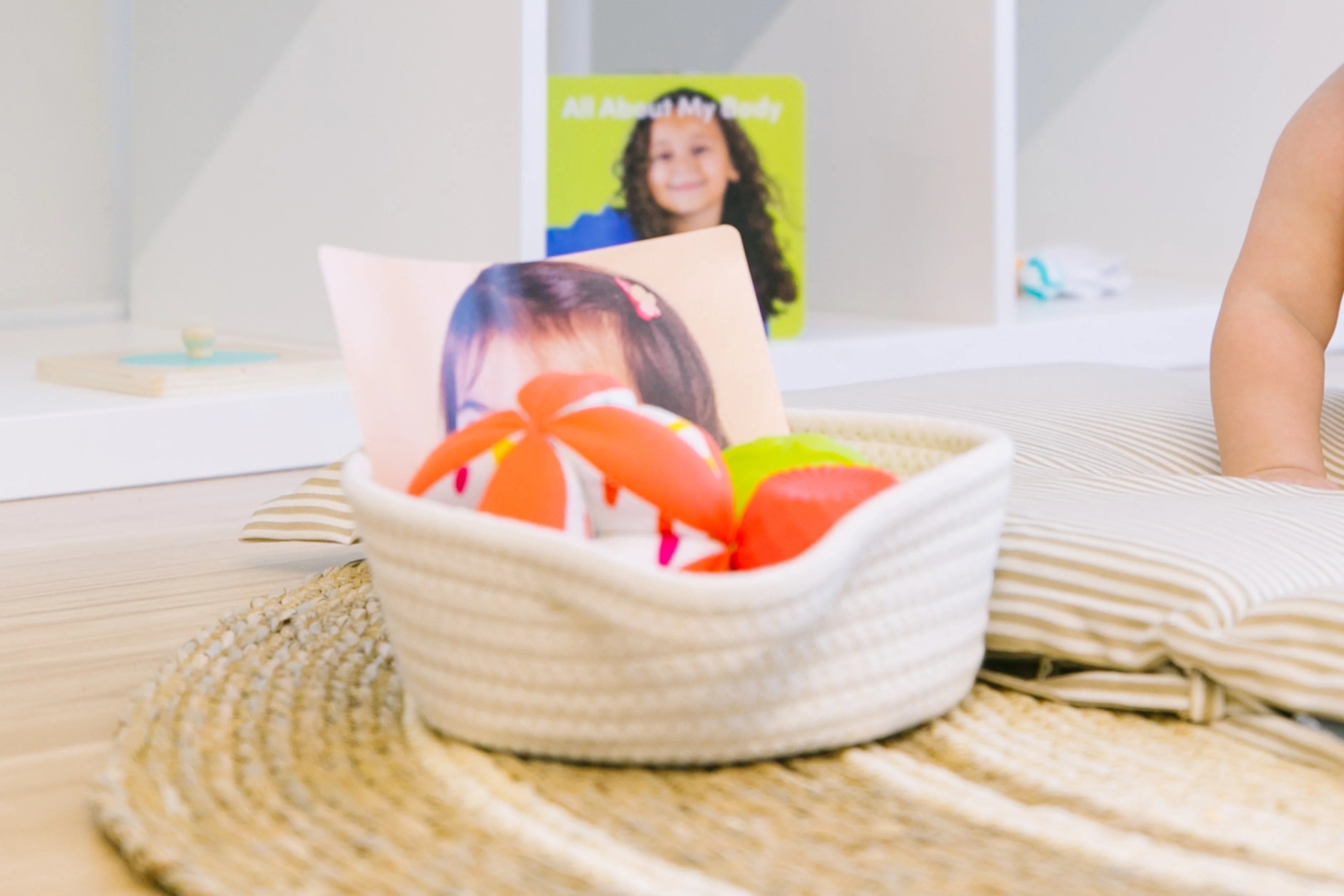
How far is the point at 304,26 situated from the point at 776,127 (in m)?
0.48

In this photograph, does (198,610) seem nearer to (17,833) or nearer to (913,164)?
(17,833)

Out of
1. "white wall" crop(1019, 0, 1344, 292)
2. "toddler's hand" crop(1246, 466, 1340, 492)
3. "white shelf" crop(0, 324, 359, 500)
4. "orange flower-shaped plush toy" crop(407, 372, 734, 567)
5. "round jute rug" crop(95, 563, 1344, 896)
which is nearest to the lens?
"round jute rug" crop(95, 563, 1344, 896)

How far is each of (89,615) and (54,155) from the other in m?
1.08

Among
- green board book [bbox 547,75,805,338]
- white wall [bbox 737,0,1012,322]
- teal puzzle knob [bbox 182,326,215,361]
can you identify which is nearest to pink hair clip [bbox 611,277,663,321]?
teal puzzle knob [bbox 182,326,215,361]

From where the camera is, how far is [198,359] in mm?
1277

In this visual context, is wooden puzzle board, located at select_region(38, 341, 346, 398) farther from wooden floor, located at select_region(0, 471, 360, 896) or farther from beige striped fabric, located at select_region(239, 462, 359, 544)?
beige striped fabric, located at select_region(239, 462, 359, 544)

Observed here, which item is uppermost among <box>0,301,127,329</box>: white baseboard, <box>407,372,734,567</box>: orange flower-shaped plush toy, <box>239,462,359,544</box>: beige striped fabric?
<box>0,301,127,329</box>: white baseboard

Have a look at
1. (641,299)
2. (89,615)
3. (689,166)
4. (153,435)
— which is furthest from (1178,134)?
(89,615)

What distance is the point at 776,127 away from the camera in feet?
5.19

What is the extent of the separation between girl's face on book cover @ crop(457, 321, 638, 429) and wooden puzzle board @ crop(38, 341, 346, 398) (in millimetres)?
560

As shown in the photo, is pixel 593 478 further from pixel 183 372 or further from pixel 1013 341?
pixel 1013 341

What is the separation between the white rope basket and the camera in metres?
0.47

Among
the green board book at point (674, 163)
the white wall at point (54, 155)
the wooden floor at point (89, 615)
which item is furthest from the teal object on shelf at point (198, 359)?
the white wall at point (54, 155)

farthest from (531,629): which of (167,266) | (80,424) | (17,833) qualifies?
(167,266)
